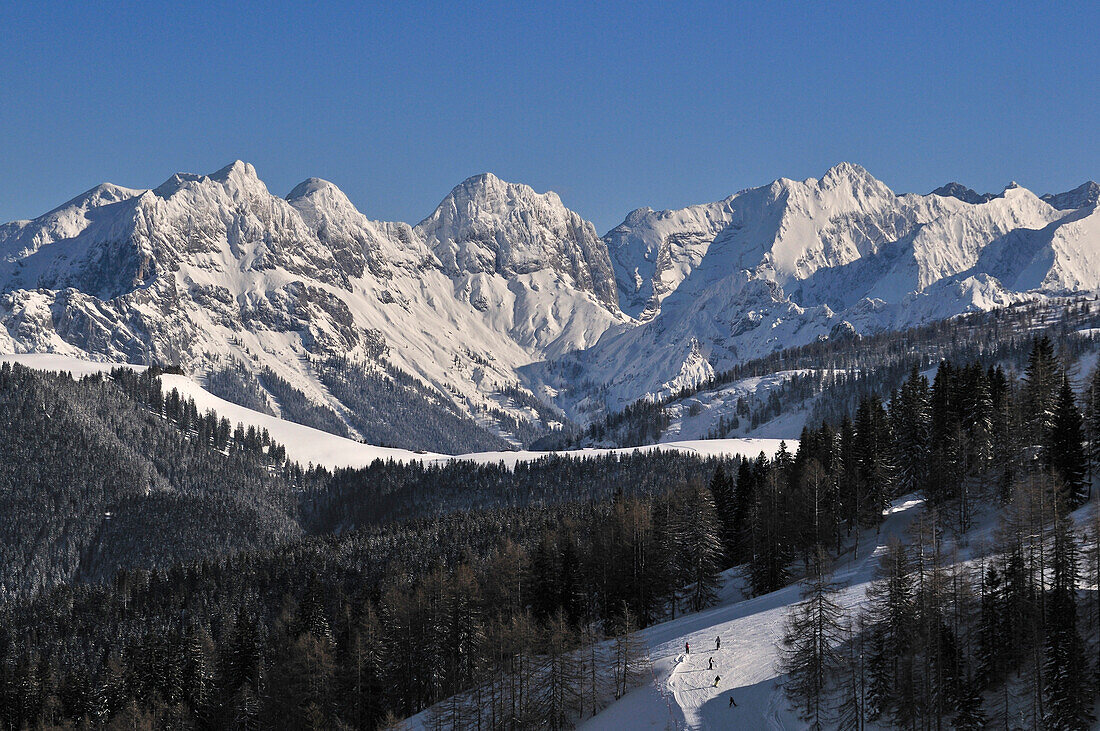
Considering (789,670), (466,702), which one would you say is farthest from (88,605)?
(789,670)

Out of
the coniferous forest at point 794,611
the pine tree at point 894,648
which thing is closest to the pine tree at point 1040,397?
the coniferous forest at point 794,611

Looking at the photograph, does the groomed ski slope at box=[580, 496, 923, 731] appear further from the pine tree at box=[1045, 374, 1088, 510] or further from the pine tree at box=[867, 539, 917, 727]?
the pine tree at box=[1045, 374, 1088, 510]

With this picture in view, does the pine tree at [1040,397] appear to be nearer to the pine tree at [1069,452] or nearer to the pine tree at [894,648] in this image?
the pine tree at [1069,452]

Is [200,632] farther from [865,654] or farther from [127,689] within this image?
[865,654]

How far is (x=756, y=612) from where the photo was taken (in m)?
90.1

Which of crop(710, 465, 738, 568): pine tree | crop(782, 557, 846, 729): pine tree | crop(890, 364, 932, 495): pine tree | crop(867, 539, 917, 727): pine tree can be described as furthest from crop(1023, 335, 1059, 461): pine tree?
crop(867, 539, 917, 727): pine tree

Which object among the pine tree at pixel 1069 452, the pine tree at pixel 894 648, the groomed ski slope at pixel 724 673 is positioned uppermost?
the pine tree at pixel 1069 452

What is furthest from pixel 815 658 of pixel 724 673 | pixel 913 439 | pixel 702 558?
pixel 913 439

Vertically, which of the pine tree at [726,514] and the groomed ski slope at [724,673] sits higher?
the pine tree at [726,514]

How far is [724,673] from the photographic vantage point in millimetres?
77812

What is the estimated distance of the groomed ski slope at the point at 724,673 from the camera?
238ft

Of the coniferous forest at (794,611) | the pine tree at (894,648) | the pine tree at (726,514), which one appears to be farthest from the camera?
the pine tree at (726,514)

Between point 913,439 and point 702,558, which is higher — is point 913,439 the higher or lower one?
the higher one

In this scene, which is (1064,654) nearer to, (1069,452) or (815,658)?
(815,658)
